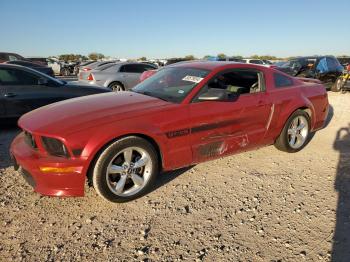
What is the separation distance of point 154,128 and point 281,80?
245 cm

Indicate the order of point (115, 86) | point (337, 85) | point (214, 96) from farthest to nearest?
point (337, 85) < point (115, 86) < point (214, 96)

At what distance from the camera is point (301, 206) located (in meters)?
3.44

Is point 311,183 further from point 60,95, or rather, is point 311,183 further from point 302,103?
point 60,95

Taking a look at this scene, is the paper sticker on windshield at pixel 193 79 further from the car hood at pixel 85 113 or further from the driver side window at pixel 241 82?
the car hood at pixel 85 113

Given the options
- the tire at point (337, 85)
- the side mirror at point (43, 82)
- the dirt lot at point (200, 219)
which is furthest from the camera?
the tire at point (337, 85)

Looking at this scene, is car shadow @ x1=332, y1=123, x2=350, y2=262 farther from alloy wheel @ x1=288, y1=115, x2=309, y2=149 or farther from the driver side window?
the driver side window

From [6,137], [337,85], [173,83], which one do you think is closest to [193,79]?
[173,83]

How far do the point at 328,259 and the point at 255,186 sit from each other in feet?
4.55

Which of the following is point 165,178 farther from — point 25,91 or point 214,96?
point 25,91

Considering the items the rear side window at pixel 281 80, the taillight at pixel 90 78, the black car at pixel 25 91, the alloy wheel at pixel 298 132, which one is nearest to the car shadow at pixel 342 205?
the alloy wheel at pixel 298 132

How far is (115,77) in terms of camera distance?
11.0 m

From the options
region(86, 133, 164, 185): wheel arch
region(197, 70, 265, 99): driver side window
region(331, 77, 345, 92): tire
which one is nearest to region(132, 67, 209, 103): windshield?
region(197, 70, 265, 99): driver side window

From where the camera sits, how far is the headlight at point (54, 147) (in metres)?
3.15

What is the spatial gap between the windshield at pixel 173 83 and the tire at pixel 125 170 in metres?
0.77
